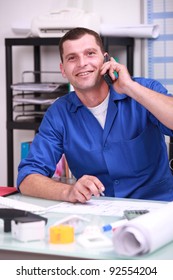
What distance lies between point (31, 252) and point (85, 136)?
0.88 meters

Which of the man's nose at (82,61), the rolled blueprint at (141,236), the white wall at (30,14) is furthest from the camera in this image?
the white wall at (30,14)

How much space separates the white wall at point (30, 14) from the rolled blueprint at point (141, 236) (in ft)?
6.36

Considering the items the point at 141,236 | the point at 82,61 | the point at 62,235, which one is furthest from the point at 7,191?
the point at 141,236

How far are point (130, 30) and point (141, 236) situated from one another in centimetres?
187

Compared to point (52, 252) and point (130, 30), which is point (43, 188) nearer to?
point (52, 252)

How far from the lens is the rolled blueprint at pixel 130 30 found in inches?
115

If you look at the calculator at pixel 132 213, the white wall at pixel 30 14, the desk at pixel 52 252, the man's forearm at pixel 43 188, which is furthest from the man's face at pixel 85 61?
the white wall at pixel 30 14

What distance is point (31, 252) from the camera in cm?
131

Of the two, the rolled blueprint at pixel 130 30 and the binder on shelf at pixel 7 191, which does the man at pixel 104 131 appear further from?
the rolled blueprint at pixel 130 30

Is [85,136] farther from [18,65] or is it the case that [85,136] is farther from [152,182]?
[18,65]

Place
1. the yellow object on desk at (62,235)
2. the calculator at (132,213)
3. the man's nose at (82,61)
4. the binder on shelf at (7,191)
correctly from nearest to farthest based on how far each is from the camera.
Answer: the yellow object on desk at (62,235) < the calculator at (132,213) < the binder on shelf at (7,191) < the man's nose at (82,61)

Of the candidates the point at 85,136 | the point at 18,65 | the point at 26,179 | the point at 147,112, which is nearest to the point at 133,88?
the point at 147,112

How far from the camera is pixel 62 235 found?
4.40 feet
